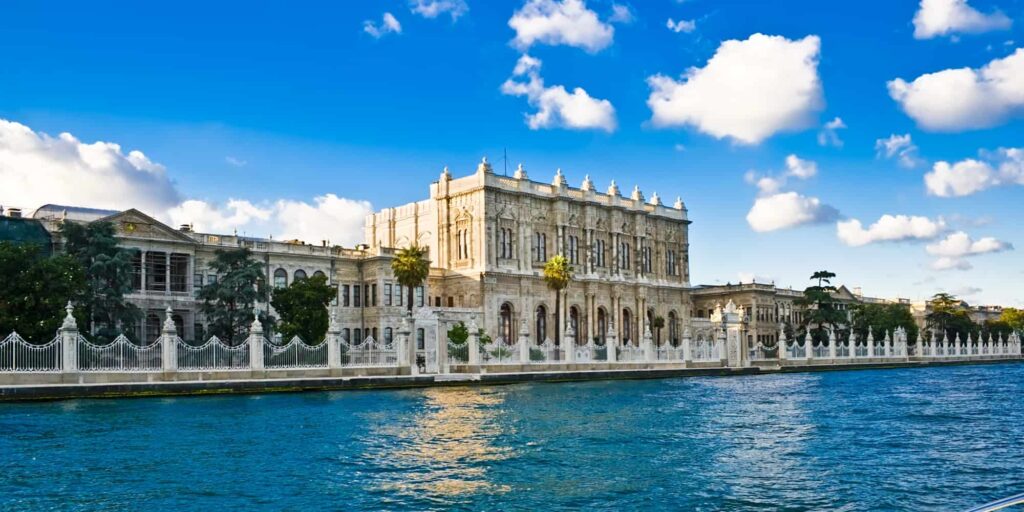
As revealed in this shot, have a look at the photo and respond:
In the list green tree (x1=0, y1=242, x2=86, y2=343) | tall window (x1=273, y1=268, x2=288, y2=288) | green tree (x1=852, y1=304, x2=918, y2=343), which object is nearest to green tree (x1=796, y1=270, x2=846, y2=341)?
Answer: green tree (x1=852, y1=304, x2=918, y2=343)

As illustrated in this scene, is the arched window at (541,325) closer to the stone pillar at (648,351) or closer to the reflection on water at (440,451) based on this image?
the stone pillar at (648,351)

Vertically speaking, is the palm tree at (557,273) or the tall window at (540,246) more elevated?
the tall window at (540,246)

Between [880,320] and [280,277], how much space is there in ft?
170

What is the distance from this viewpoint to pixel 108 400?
3152 centimetres

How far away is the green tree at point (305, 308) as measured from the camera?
158 ft

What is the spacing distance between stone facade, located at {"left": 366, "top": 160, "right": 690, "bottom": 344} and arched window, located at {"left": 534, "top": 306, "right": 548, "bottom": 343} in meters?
0.09

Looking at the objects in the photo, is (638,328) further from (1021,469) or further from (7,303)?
(1021,469)

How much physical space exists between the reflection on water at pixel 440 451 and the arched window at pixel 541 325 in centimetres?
4002

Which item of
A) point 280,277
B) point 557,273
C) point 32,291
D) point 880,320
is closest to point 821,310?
point 880,320

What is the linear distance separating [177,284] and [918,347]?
168ft

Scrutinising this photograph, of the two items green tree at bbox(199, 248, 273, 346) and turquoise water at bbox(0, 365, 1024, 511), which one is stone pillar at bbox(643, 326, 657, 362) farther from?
green tree at bbox(199, 248, 273, 346)

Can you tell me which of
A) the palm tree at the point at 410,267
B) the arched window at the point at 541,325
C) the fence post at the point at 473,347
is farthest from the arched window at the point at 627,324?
the fence post at the point at 473,347

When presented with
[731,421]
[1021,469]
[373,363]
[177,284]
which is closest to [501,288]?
[177,284]

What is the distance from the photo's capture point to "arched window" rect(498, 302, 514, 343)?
68.8m
